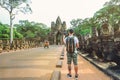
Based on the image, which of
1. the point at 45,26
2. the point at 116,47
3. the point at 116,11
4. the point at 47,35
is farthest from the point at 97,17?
the point at 45,26

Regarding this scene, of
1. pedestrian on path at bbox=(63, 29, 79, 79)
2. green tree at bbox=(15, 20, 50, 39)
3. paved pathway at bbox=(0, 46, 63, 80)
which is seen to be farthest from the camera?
green tree at bbox=(15, 20, 50, 39)

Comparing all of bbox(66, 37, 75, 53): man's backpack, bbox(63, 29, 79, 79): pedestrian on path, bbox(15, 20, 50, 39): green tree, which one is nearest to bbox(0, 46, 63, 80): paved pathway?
bbox(63, 29, 79, 79): pedestrian on path

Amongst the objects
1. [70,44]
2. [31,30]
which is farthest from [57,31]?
[70,44]

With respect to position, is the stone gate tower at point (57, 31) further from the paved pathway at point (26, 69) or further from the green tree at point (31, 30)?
the paved pathway at point (26, 69)

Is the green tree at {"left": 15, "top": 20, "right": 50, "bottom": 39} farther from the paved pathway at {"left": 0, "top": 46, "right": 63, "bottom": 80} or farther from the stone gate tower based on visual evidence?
the paved pathway at {"left": 0, "top": 46, "right": 63, "bottom": 80}

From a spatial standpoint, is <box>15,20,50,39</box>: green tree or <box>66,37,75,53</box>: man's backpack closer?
<box>66,37,75,53</box>: man's backpack

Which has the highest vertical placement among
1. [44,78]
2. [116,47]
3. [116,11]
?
[116,11]

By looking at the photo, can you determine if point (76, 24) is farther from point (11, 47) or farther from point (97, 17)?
point (11, 47)

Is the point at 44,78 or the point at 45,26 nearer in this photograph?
the point at 44,78

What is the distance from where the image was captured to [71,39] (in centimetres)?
1362

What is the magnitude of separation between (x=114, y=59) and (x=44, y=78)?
142 inches

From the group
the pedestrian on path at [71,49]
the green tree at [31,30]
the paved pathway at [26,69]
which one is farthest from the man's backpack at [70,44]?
the green tree at [31,30]

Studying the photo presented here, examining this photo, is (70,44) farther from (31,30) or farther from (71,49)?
(31,30)

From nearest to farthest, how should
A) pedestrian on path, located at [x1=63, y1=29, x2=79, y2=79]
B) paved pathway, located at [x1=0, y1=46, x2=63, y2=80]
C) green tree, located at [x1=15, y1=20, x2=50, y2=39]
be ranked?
pedestrian on path, located at [x1=63, y1=29, x2=79, y2=79] < paved pathway, located at [x1=0, y1=46, x2=63, y2=80] < green tree, located at [x1=15, y1=20, x2=50, y2=39]
